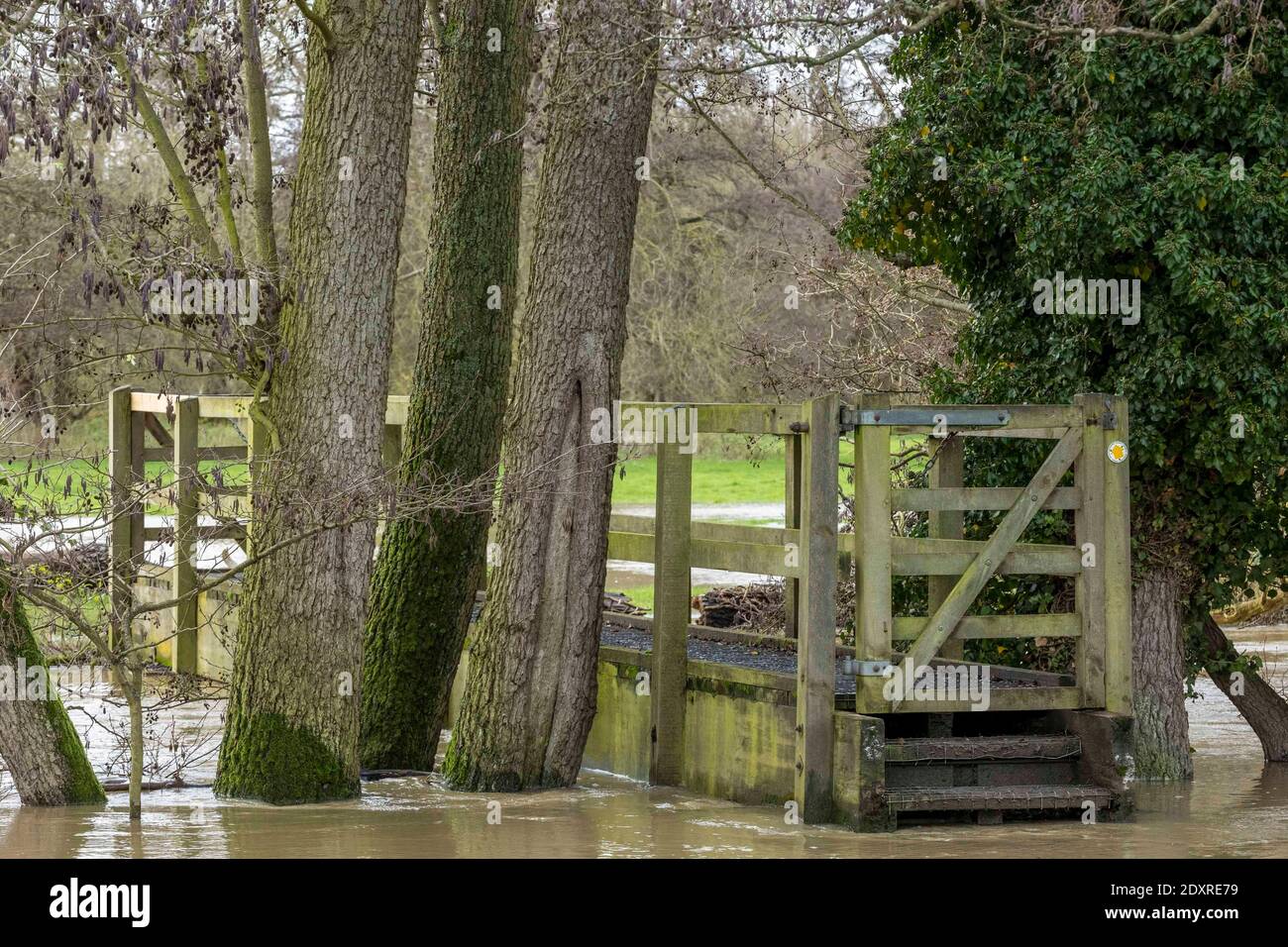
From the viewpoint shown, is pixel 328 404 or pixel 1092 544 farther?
pixel 328 404

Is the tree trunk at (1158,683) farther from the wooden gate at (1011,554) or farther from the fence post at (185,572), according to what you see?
the fence post at (185,572)

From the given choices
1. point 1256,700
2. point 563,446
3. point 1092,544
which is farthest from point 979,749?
point 1256,700

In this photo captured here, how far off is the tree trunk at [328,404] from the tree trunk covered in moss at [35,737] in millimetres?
854

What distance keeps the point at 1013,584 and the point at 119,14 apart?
6.43m

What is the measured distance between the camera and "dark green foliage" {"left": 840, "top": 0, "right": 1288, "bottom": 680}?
994cm

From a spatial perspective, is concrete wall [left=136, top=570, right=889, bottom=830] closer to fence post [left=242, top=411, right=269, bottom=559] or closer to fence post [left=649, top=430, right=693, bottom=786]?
fence post [left=649, top=430, right=693, bottom=786]

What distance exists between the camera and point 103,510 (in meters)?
8.87

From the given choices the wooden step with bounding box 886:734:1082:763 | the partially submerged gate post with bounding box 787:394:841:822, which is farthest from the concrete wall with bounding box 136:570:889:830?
the wooden step with bounding box 886:734:1082:763

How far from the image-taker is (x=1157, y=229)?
33.0 feet

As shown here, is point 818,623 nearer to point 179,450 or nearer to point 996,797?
point 996,797

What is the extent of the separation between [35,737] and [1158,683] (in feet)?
21.8

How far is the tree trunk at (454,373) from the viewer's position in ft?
38.5

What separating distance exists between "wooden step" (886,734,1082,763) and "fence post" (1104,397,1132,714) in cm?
37

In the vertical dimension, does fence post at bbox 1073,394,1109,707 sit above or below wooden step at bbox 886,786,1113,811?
above
